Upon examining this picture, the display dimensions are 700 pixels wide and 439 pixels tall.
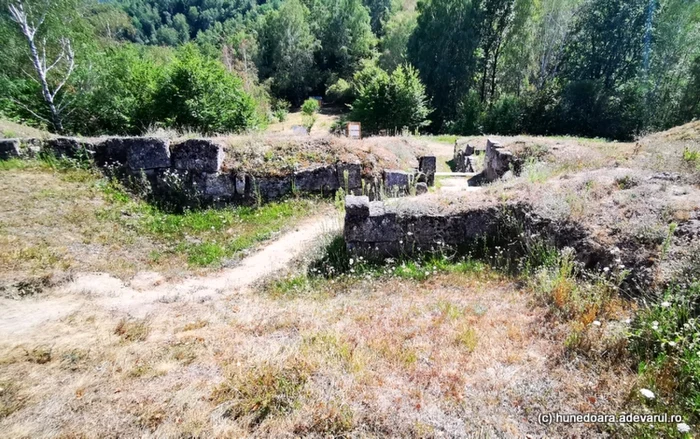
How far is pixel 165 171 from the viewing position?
366 inches

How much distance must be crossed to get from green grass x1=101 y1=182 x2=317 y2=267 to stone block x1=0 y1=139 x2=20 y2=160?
Result: 236cm

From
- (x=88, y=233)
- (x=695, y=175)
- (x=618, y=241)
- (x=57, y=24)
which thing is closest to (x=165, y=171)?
(x=88, y=233)

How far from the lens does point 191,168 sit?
30.6ft

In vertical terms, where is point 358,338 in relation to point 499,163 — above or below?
below

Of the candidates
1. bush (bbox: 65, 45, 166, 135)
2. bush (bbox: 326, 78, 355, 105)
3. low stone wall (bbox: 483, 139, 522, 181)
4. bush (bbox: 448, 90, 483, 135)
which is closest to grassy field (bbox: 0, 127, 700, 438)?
low stone wall (bbox: 483, 139, 522, 181)

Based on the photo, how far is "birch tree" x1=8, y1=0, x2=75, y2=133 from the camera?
41.5ft

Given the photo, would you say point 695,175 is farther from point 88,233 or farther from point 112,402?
point 88,233

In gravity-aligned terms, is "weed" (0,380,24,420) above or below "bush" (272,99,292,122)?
below

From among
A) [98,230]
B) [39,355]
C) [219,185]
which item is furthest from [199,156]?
[39,355]

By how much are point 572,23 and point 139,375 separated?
38133 millimetres

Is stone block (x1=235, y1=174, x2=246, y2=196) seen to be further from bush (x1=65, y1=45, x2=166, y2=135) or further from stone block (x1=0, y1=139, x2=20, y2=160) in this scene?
bush (x1=65, y1=45, x2=166, y2=135)

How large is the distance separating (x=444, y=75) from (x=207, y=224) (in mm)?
32759

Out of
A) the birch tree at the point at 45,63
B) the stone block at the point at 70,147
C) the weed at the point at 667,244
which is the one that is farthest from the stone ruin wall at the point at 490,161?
the birch tree at the point at 45,63

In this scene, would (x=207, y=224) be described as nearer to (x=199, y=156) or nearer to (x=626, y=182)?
(x=199, y=156)
